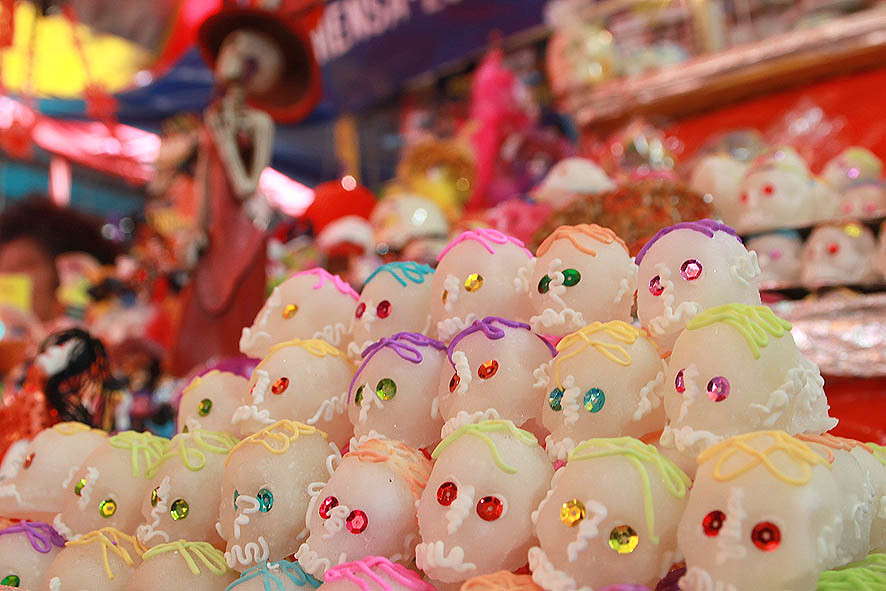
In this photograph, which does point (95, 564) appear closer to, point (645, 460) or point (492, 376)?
point (492, 376)

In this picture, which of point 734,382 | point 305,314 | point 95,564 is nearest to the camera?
point 734,382

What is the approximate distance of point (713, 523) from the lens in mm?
772

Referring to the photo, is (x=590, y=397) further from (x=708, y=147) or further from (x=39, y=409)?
(x=708, y=147)

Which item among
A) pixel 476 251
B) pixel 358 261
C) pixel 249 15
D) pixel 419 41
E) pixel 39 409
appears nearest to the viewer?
pixel 476 251

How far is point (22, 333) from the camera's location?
3.43 m

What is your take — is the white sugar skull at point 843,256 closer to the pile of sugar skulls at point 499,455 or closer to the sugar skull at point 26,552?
the pile of sugar skulls at point 499,455

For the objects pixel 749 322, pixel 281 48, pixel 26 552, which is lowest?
pixel 26 552

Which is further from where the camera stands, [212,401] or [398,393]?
[212,401]

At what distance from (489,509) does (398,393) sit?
239 millimetres

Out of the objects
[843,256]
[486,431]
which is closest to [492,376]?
[486,431]

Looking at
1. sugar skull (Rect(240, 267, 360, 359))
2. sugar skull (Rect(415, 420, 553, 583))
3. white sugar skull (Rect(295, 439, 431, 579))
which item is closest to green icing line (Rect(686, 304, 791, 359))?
sugar skull (Rect(415, 420, 553, 583))

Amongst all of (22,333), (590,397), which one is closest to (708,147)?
(590,397)

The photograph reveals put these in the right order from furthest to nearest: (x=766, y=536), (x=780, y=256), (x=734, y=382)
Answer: (x=780, y=256) → (x=734, y=382) → (x=766, y=536)

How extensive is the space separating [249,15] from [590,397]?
1.76 metres
